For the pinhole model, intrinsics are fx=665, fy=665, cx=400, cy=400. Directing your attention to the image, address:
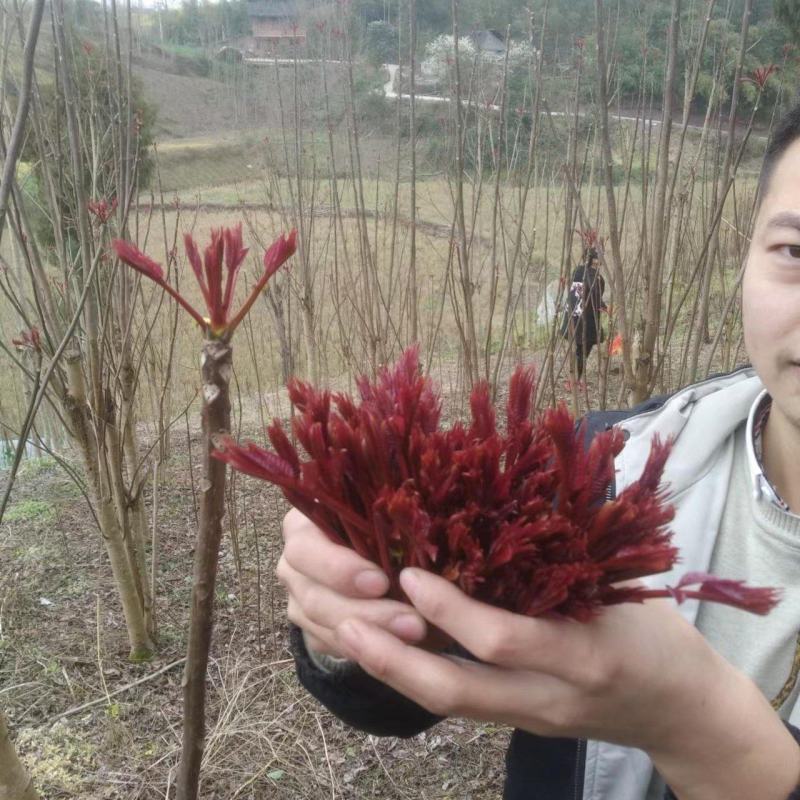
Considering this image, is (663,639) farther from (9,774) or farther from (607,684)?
(9,774)

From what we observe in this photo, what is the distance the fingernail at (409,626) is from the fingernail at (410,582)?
0.04 metres

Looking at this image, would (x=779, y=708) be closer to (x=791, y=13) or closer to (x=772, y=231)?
(x=772, y=231)

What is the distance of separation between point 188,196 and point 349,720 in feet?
38.7

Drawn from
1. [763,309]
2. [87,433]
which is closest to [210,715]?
[87,433]

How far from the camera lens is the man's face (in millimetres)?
750

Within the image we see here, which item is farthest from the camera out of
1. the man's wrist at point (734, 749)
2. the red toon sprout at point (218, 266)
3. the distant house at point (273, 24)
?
the distant house at point (273, 24)

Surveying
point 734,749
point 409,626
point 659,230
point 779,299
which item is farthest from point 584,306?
point 409,626

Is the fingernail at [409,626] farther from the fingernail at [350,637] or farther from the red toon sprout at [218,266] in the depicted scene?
the red toon sprout at [218,266]

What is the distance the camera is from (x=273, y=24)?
4.16 m

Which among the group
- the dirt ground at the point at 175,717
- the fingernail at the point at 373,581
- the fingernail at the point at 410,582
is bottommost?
the dirt ground at the point at 175,717

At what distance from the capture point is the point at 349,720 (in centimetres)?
79

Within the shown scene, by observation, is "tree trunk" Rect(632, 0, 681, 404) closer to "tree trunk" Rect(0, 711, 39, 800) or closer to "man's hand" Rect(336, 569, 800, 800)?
"man's hand" Rect(336, 569, 800, 800)

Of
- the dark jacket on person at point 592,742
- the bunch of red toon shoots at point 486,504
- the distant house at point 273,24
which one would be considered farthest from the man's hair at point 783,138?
the distant house at point 273,24

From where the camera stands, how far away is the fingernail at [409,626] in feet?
1.47
